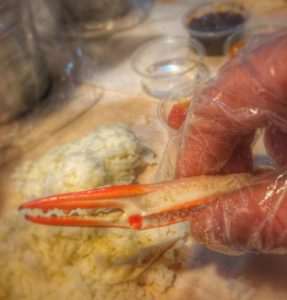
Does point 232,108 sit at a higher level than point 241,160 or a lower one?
higher

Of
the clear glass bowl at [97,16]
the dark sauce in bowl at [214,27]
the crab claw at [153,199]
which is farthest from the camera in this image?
the clear glass bowl at [97,16]

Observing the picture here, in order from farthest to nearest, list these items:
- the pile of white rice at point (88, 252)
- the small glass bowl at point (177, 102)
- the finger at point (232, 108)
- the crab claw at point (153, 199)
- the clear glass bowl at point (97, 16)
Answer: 1. the clear glass bowl at point (97, 16)
2. the small glass bowl at point (177, 102)
3. the pile of white rice at point (88, 252)
4. the crab claw at point (153, 199)
5. the finger at point (232, 108)

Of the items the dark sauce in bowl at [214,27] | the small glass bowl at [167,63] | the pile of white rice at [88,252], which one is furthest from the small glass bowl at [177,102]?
the dark sauce in bowl at [214,27]

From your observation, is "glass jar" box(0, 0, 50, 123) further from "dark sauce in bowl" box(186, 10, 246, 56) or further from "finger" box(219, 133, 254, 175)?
"finger" box(219, 133, 254, 175)

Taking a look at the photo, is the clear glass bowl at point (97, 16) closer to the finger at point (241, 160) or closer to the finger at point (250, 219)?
the finger at point (241, 160)

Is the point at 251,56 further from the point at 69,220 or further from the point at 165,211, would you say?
the point at 69,220

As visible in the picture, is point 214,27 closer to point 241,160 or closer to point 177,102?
point 177,102

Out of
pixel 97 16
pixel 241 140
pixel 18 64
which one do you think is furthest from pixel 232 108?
pixel 97 16
